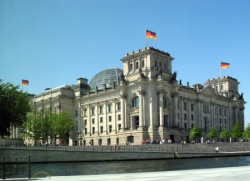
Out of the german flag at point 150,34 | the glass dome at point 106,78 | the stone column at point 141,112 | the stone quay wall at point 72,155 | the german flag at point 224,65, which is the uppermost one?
the german flag at point 150,34

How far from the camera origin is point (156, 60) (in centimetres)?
10288

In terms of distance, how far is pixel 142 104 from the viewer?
98000 millimetres

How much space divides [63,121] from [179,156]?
4490 cm

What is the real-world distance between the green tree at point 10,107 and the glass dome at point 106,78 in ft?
174

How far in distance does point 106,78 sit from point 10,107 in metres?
59.9

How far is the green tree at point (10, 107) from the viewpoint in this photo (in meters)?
70.2

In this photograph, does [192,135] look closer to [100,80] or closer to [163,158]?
[163,158]

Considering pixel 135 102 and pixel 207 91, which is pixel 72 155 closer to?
pixel 135 102

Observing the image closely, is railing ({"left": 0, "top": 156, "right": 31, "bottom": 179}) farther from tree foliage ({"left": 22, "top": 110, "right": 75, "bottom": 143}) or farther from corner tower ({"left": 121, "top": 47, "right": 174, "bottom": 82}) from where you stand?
corner tower ({"left": 121, "top": 47, "right": 174, "bottom": 82})

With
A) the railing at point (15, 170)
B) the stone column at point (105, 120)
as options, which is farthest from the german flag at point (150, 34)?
the railing at point (15, 170)

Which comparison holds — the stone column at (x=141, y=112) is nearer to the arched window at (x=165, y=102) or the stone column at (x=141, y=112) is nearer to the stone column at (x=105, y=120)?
the arched window at (x=165, y=102)

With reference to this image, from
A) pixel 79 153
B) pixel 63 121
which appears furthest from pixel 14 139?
pixel 79 153

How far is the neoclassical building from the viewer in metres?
98.0

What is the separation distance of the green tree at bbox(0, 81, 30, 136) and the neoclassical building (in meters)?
35.1
